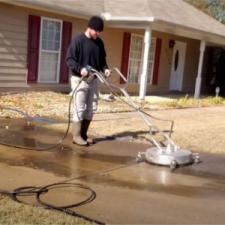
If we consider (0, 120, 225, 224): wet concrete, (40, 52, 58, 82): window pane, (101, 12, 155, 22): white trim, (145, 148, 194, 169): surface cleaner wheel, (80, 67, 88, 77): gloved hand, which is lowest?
(0, 120, 225, 224): wet concrete

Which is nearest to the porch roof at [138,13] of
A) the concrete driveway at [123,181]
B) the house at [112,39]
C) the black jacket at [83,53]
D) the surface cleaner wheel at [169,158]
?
the house at [112,39]

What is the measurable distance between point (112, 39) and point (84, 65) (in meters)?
9.99

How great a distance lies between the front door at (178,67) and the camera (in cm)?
2239

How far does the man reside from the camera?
8.00m

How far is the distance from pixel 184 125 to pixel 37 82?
17.0 feet

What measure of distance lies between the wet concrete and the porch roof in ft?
22.4

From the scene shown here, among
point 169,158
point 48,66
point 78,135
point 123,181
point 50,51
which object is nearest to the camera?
point 123,181

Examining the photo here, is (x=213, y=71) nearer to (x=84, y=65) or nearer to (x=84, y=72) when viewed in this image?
(x=84, y=65)

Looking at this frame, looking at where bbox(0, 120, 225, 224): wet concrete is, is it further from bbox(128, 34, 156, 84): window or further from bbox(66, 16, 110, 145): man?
bbox(128, 34, 156, 84): window

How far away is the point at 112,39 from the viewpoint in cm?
1791

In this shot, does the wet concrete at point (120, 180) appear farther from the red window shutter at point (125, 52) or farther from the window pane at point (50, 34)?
the red window shutter at point (125, 52)

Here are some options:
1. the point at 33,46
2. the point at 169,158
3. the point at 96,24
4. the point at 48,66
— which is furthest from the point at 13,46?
the point at 169,158

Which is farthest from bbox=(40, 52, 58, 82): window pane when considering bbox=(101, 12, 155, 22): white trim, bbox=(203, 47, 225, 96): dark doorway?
bbox=(203, 47, 225, 96): dark doorway

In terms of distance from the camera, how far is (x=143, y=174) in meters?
6.70
